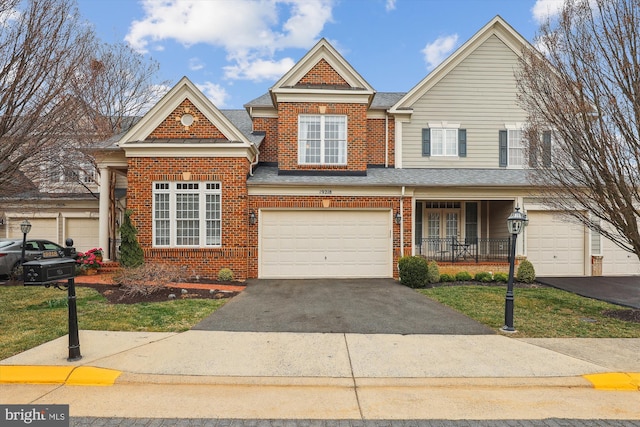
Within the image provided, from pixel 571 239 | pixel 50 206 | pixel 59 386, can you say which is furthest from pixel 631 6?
pixel 50 206

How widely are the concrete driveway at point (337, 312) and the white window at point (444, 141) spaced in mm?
6824

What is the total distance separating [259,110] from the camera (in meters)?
15.2

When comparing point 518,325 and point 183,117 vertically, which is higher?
point 183,117

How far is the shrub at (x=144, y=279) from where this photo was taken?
31.3 ft

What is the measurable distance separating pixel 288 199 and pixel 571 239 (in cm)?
1122

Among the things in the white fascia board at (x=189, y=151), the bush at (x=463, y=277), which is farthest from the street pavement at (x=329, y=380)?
the white fascia board at (x=189, y=151)

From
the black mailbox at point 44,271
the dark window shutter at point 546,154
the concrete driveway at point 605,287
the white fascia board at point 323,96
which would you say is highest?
the white fascia board at point 323,96

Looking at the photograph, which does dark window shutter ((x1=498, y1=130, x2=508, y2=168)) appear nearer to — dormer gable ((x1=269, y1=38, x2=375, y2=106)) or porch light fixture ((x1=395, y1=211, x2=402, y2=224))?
porch light fixture ((x1=395, y1=211, x2=402, y2=224))

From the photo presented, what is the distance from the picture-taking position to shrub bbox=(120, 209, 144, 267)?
37.6 feet

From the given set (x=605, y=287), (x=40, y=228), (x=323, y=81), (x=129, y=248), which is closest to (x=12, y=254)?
(x=40, y=228)

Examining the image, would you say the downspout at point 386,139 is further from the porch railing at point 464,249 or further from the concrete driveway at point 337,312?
the concrete driveway at point 337,312

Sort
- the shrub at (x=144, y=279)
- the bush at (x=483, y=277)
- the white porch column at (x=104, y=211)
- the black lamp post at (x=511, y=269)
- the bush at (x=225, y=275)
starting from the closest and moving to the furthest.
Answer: the black lamp post at (x=511, y=269) → the shrub at (x=144, y=279) → the bush at (x=225, y=275) → the bush at (x=483, y=277) → the white porch column at (x=104, y=211)

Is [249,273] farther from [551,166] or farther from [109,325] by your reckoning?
[551,166]

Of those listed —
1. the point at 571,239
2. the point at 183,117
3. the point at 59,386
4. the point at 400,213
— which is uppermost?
the point at 183,117
